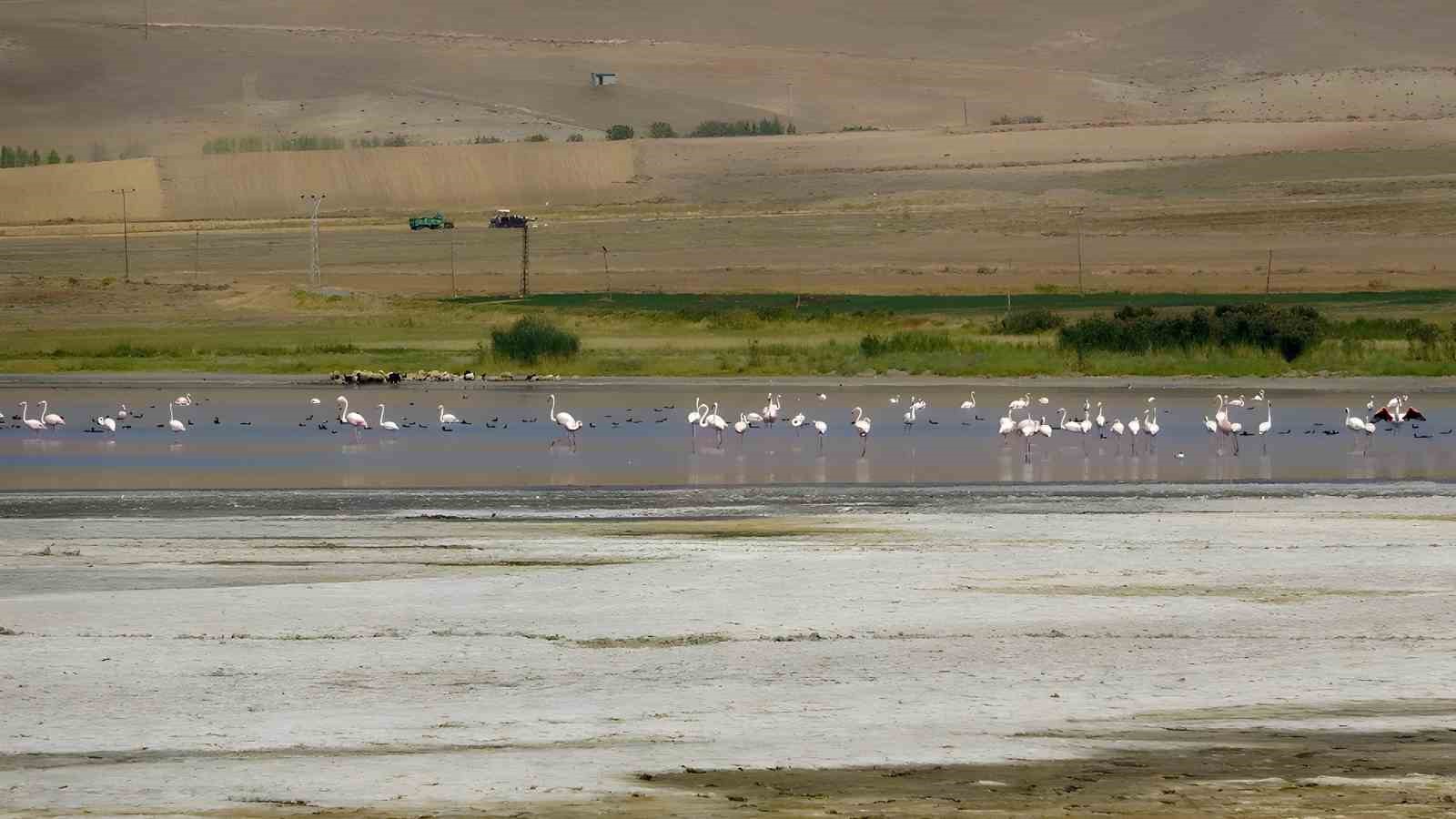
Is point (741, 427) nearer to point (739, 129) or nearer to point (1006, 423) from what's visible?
point (1006, 423)

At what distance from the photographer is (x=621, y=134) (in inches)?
6526

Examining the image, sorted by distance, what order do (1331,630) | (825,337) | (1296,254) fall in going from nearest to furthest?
(1331,630) < (825,337) < (1296,254)

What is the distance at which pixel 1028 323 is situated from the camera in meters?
61.9

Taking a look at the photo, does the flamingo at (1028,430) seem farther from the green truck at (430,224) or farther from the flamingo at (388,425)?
the green truck at (430,224)

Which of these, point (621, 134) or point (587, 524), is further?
point (621, 134)

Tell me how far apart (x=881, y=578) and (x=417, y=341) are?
44389mm

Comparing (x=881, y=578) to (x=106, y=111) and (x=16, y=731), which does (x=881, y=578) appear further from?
(x=106, y=111)

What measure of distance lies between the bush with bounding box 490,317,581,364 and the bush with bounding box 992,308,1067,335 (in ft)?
42.5

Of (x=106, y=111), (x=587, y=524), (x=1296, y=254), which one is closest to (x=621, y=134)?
(x=106, y=111)

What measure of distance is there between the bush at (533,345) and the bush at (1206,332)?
11.9 m

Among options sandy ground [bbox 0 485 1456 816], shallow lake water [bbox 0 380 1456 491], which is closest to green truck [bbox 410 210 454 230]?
shallow lake water [bbox 0 380 1456 491]

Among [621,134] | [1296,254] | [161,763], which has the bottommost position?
[161,763]

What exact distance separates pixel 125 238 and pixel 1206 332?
2472 inches

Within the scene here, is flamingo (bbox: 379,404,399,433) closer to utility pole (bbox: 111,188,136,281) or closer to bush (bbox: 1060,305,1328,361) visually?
bush (bbox: 1060,305,1328,361)
